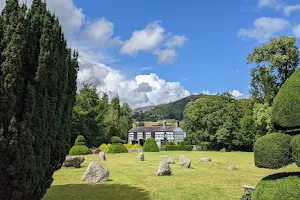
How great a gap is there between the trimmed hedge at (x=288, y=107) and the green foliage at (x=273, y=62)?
87.2 feet

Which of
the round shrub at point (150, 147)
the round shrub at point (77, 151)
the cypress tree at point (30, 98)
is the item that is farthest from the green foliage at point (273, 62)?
the cypress tree at point (30, 98)

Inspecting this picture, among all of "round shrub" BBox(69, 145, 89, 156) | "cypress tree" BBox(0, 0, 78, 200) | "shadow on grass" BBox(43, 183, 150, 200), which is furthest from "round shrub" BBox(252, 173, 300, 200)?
"round shrub" BBox(69, 145, 89, 156)

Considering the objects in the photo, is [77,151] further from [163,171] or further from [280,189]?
[280,189]

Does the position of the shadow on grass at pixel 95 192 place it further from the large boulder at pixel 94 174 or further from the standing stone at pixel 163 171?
the standing stone at pixel 163 171

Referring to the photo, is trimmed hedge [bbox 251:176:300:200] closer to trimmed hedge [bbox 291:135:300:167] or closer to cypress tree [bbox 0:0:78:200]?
trimmed hedge [bbox 291:135:300:167]

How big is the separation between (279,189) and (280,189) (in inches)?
1.1

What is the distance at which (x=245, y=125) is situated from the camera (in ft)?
144

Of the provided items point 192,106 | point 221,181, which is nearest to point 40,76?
point 221,181

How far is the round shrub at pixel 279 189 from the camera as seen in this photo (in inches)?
324

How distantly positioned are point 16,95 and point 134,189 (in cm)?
772

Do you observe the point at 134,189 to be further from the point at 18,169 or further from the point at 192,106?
the point at 192,106

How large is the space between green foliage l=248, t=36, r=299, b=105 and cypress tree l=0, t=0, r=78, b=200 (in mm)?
29923

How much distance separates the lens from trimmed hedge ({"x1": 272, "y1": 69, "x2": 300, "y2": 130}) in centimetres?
859

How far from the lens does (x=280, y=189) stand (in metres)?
8.38
